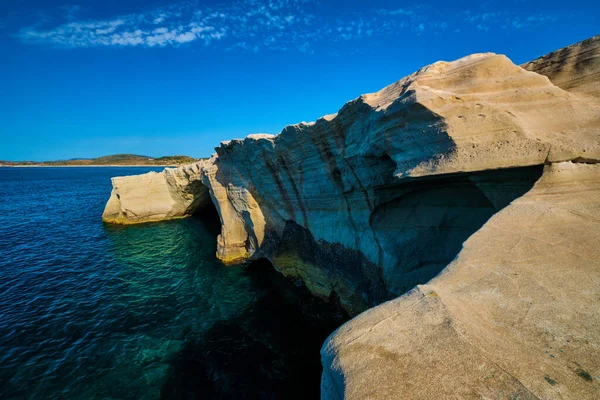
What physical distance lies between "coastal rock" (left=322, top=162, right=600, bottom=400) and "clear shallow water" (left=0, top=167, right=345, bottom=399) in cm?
646

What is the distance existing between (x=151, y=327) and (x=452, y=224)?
11.5 metres

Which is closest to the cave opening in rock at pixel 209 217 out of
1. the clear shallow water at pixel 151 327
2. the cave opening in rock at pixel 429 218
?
the clear shallow water at pixel 151 327

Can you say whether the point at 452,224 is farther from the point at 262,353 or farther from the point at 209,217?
the point at 209,217

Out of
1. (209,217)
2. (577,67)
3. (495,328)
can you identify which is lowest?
(209,217)

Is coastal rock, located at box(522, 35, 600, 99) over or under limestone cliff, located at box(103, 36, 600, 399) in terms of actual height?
over

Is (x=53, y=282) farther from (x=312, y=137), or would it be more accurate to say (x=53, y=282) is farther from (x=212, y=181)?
(x=312, y=137)

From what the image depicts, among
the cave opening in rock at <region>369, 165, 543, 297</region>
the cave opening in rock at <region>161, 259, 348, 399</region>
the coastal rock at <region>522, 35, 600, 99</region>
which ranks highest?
the coastal rock at <region>522, 35, 600, 99</region>

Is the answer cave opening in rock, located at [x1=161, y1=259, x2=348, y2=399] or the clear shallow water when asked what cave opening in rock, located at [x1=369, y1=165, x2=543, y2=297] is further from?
the clear shallow water

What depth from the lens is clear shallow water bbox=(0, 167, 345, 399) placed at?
336 inches

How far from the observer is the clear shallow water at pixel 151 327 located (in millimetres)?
8539

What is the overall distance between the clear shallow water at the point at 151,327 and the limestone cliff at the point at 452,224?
9.48ft

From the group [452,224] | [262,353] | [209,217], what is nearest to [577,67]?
[452,224]

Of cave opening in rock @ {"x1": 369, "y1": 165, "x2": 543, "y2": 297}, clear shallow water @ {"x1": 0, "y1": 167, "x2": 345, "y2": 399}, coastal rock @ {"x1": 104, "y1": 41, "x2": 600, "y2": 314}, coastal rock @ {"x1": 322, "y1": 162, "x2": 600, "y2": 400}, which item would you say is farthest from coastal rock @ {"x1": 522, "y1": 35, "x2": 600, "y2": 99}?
→ clear shallow water @ {"x1": 0, "y1": 167, "x2": 345, "y2": 399}

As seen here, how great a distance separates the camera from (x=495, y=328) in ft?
10.3
